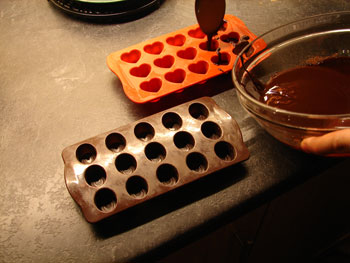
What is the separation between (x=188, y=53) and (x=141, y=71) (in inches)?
5.5

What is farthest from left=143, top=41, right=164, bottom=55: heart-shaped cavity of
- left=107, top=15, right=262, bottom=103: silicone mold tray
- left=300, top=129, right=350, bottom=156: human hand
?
left=300, top=129, right=350, bottom=156: human hand

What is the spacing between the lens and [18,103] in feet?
2.38

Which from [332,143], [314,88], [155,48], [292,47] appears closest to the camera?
[332,143]

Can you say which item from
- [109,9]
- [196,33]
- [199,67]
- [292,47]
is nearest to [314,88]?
[292,47]

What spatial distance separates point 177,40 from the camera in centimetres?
81

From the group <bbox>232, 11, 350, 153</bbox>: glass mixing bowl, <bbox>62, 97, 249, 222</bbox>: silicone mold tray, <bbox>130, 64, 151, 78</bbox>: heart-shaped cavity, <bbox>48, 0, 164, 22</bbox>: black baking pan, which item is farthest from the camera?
<bbox>48, 0, 164, 22</bbox>: black baking pan

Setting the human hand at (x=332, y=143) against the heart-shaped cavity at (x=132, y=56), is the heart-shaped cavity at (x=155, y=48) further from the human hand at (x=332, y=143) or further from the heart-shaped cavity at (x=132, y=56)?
the human hand at (x=332, y=143)

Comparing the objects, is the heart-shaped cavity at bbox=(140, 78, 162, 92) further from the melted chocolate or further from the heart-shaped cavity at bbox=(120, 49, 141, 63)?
the melted chocolate

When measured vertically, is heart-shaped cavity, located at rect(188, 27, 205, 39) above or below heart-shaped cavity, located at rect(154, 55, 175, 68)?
Result: above

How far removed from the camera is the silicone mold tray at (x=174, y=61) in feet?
2.19

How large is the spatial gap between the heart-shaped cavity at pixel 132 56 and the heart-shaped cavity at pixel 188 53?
110 mm

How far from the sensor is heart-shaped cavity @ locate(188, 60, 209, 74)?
0.72 meters

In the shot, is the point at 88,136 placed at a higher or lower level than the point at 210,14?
lower

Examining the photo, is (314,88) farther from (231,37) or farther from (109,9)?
(109,9)
